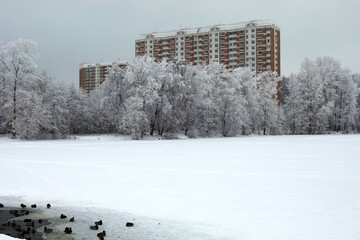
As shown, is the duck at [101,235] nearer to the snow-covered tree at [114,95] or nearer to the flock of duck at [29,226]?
the flock of duck at [29,226]

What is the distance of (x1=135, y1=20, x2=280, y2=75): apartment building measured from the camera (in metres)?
132

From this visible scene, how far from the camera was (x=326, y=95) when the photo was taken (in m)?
75.2

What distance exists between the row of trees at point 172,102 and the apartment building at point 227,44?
49190 mm

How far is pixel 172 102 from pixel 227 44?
91.2 m

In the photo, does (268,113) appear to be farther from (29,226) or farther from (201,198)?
(29,226)

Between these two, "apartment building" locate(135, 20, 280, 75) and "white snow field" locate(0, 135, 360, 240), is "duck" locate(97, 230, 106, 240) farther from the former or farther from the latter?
"apartment building" locate(135, 20, 280, 75)

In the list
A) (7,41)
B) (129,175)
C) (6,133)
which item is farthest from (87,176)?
(6,133)

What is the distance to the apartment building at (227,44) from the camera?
13175 cm

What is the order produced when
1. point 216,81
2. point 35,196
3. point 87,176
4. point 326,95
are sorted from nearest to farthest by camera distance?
point 35,196, point 87,176, point 216,81, point 326,95

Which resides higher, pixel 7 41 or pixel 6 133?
pixel 7 41

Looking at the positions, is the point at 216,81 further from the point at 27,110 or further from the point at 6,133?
the point at 6,133

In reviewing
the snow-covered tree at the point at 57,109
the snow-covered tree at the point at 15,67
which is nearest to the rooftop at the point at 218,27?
the snow-covered tree at the point at 57,109

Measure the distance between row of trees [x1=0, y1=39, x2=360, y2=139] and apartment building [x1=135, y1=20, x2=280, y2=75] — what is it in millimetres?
49190

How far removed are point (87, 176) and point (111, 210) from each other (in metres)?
5.35
